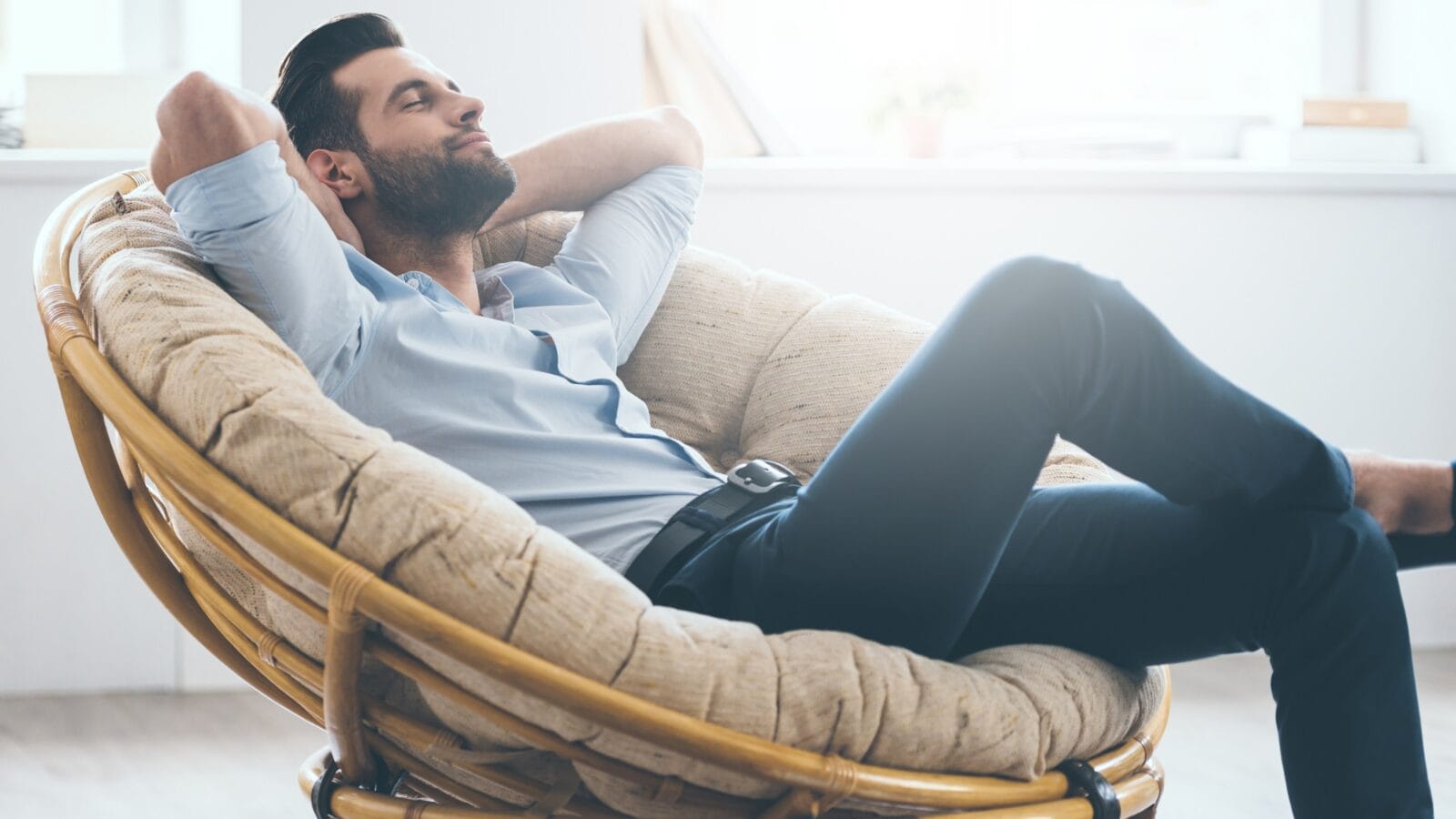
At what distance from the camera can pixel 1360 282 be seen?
257cm

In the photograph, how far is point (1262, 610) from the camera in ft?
3.72

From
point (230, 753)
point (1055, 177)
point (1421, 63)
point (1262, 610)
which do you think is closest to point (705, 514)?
point (1262, 610)

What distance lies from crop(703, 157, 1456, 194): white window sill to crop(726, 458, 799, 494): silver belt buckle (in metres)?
1.09

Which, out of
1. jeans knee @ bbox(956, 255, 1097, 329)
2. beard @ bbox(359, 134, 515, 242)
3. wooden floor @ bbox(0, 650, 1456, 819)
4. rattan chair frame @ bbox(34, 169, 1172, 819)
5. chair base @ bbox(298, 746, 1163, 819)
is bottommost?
wooden floor @ bbox(0, 650, 1456, 819)

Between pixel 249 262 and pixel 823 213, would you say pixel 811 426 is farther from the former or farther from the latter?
pixel 823 213

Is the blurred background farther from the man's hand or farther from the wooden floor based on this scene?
the man's hand

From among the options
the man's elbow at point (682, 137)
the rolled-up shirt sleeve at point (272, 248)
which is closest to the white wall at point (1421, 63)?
the man's elbow at point (682, 137)

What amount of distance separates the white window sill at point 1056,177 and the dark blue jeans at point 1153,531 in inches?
53.1

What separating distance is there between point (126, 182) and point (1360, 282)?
83.4 inches

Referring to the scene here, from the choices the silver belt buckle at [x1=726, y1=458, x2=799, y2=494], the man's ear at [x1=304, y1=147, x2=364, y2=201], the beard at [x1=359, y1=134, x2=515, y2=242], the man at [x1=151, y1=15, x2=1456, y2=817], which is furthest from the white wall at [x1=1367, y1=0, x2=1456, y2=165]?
the man's ear at [x1=304, y1=147, x2=364, y2=201]

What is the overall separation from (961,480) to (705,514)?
33 centimetres

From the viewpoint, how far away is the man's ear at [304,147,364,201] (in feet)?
5.03

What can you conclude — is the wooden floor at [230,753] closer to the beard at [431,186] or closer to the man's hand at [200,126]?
the beard at [431,186]

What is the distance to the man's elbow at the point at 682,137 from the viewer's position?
71.0 inches
